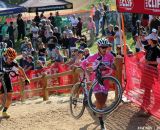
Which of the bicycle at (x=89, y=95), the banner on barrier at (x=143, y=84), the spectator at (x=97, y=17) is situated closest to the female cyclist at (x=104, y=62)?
the bicycle at (x=89, y=95)

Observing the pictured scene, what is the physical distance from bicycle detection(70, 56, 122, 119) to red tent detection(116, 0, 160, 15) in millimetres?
1746

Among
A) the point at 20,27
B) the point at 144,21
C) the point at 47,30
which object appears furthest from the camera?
the point at 20,27

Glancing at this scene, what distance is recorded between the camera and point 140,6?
1067 cm

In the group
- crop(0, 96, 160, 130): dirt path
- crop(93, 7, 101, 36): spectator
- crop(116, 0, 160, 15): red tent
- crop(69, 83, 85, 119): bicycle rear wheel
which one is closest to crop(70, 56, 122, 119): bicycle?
crop(69, 83, 85, 119): bicycle rear wheel

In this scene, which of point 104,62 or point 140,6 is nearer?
point 104,62

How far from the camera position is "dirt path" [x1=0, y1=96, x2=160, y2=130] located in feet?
33.7

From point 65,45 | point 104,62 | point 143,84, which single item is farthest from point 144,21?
point 104,62

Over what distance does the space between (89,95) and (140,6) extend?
107 inches

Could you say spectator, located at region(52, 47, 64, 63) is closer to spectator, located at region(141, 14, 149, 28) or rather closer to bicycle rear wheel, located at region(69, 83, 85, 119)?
spectator, located at region(141, 14, 149, 28)

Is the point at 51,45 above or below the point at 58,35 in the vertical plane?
below

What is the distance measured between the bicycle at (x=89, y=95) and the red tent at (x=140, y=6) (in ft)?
5.73

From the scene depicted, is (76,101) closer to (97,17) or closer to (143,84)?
(143,84)

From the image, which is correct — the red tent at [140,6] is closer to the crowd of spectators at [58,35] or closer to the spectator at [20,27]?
the crowd of spectators at [58,35]

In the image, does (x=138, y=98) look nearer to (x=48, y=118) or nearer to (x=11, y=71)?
(x=48, y=118)
